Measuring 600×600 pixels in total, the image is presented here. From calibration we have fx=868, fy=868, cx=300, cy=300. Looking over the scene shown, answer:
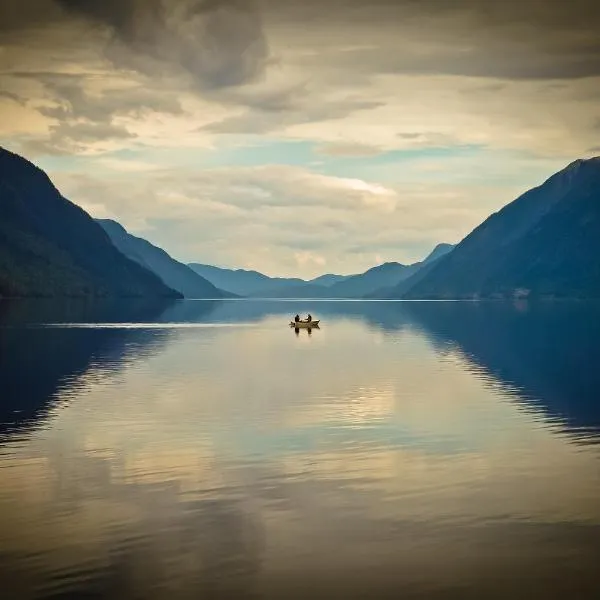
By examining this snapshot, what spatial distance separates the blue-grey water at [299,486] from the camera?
27.2 m

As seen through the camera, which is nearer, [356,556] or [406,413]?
[356,556]

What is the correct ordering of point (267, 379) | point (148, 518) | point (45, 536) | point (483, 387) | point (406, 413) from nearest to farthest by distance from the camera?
point (45, 536)
point (148, 518)
point (406, 413)
point (483, 387)
point (267, 379)

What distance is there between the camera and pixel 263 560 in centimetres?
2855

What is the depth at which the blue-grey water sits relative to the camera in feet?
89.2

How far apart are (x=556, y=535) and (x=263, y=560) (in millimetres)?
10858

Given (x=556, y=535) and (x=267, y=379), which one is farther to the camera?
(x=267, y=379)

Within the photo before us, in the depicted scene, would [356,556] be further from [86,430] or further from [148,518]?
[86,430]

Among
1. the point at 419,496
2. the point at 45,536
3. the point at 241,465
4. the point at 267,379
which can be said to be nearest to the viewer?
the point at 45,536

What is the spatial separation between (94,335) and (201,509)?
393 feet

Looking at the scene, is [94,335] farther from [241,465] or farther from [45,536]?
[45,536]

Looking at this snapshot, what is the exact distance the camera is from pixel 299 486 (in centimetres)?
3891

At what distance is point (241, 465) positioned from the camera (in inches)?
1711

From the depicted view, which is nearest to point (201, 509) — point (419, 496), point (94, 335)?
point (419, 496)

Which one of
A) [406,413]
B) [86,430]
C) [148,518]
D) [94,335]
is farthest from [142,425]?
[94,335]
